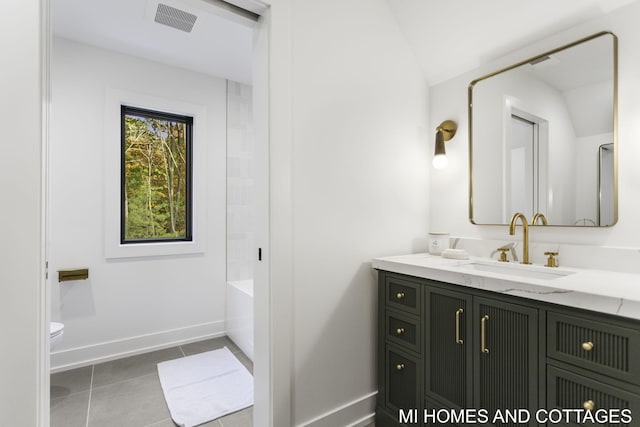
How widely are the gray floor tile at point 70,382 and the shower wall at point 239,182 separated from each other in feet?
4.35

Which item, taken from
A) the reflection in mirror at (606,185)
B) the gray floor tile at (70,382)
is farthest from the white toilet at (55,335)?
the reflection in mirror at (606,185)

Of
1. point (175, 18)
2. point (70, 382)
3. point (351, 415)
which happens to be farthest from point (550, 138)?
point (70, 382)

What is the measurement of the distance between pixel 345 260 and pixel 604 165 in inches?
53.0

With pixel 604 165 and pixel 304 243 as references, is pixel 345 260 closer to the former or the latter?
pixel 304 243

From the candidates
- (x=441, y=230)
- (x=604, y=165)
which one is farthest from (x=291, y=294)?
(x=604, y=165)

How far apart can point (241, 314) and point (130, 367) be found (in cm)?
92

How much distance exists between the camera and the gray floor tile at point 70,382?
2166 millimetres

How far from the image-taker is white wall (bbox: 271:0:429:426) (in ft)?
5.31

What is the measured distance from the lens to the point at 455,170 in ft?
6.98

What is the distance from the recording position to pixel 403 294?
5.51 ft

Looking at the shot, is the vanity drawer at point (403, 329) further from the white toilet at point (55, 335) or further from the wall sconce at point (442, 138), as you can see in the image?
the white toilet at point (55, 335)

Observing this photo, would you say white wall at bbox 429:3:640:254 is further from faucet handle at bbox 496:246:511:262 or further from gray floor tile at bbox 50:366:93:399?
gray floor tile at bbox 50:366:93:399

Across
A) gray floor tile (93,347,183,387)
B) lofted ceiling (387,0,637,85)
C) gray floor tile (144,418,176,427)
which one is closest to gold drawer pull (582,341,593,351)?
lofted ceiling (387,0,637,85)

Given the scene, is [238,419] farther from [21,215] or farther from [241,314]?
[21,215]
